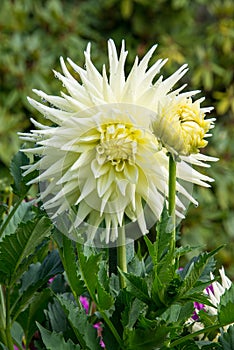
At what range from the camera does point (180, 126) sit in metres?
0.56

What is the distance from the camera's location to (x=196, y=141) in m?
0.56

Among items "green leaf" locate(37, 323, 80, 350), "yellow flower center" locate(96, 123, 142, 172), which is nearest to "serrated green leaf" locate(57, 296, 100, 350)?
"green leaf" locate(37, 323, 80, 350)

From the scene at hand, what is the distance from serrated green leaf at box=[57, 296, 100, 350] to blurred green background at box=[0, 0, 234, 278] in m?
1.81

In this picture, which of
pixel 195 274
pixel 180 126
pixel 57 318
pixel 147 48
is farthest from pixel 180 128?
pixel 147 48

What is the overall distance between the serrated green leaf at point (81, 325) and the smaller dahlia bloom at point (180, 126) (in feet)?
0.50

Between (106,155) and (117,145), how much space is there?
0.01 m

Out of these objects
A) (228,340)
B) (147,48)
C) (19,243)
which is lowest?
(228,340)

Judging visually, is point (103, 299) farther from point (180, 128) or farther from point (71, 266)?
point (180, 128)

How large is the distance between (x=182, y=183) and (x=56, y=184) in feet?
0.38

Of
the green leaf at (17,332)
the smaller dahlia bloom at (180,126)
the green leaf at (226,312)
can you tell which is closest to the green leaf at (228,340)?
the green leaf at (226,312)

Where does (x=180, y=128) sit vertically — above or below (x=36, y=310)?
above

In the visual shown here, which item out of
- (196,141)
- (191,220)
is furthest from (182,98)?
(191,220)

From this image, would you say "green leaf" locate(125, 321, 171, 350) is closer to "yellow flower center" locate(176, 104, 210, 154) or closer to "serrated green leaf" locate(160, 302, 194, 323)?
"serrated green leaf" locate(160, 302, 194, 323)

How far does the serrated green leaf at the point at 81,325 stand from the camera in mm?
603
